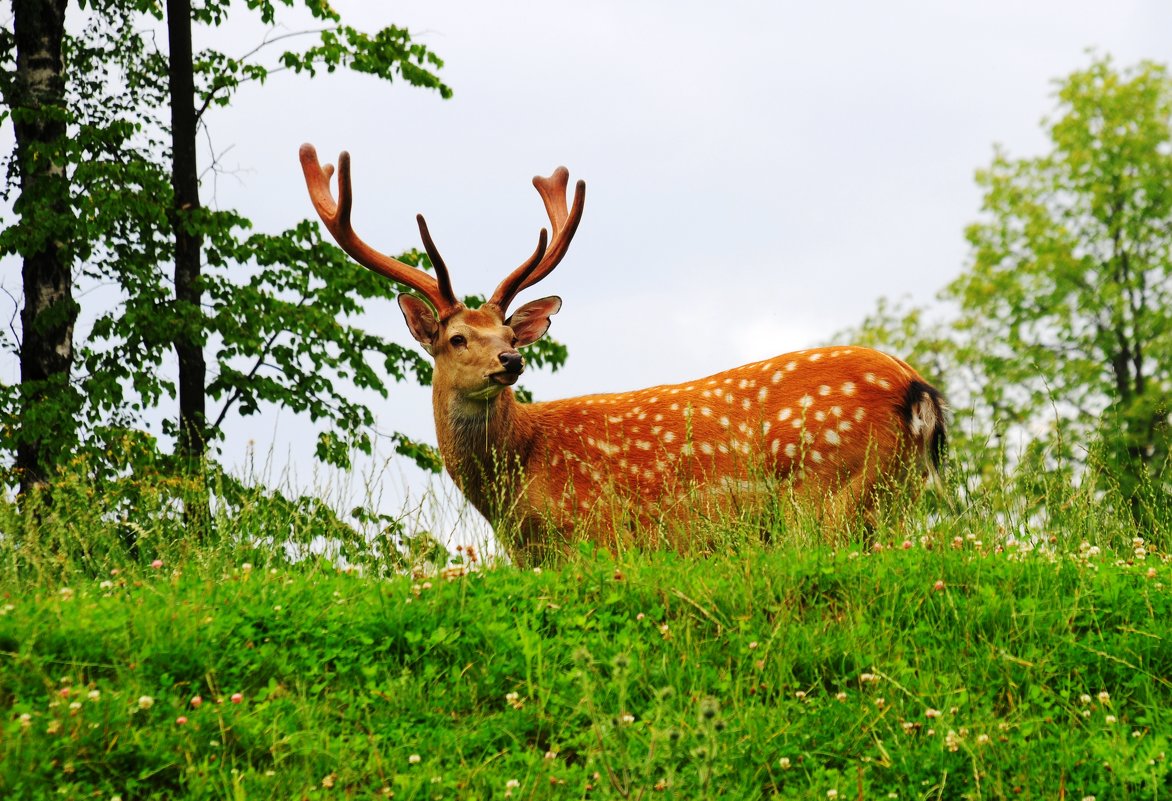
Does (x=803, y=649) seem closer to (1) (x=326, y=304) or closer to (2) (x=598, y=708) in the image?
(2) (x=598, y=708)

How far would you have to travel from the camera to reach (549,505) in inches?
319

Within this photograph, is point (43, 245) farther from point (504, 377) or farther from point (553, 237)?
point (504, 377)

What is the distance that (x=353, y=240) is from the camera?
9.20m

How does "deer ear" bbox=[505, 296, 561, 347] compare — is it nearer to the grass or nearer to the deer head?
the deer head

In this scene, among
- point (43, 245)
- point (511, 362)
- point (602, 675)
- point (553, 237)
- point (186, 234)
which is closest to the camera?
point (602, 675)

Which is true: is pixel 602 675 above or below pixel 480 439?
below

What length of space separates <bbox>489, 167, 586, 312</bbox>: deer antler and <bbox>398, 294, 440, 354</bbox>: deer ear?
Answer: 482 mm

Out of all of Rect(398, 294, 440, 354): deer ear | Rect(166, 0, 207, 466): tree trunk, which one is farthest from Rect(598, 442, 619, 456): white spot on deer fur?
Rect(166, 0, 207, 466): tree trunk

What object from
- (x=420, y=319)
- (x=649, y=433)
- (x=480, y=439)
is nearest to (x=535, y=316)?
(x=420, y=319)

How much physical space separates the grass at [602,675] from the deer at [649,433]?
1240mm

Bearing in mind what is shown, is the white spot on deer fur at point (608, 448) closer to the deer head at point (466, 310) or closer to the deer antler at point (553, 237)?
the deer head at point (466, 310)

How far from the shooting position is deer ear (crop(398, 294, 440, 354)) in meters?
8.60

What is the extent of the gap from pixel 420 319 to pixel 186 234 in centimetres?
594

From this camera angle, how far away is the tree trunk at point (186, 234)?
12.7 meters
